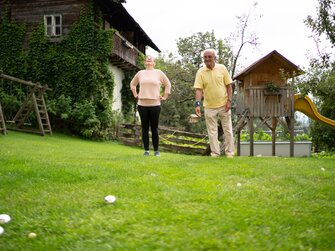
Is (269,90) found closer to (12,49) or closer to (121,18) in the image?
(121,18)

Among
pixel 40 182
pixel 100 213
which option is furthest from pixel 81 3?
pixel 100 213

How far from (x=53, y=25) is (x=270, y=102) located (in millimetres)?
11880

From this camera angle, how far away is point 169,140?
1914cm

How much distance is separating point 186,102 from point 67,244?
31.5 meters

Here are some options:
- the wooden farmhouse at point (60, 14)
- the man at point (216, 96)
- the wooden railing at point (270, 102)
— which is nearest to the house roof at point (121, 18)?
the wooden farmhouse at point (60, 14)

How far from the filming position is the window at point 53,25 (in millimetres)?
17859

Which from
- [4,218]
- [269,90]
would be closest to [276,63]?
[269,90]

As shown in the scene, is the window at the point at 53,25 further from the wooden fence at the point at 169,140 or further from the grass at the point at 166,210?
the grass at the point at 166,210

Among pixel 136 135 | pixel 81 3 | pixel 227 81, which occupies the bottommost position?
pixel 136 135

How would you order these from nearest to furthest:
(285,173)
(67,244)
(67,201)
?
(67,244)
(67,201)
(285,173)

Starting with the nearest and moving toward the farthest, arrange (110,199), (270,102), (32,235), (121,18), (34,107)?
(32,235), (110,199), (34,107), (270,102), (121,18)

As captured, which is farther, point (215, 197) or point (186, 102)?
point (186, 102)

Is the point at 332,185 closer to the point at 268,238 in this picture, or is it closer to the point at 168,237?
the point at 268,238

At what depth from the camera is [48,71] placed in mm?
17516
